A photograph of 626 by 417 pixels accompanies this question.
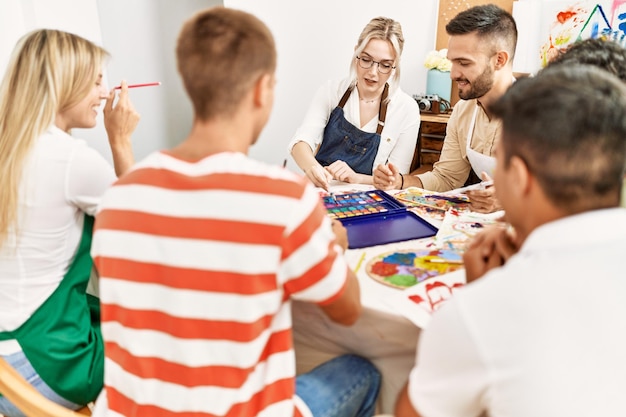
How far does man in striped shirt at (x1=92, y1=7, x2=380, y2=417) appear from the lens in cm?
74

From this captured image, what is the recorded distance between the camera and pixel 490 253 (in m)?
0.93

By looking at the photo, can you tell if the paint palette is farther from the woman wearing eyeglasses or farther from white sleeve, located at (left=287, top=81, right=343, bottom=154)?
white sleeve, located at (left=287, top=81, right=343, bottom=154)

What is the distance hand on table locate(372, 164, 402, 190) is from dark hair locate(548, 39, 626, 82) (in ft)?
2.00

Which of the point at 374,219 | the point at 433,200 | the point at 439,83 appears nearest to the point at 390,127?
the point at 439,83

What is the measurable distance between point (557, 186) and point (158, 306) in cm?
64

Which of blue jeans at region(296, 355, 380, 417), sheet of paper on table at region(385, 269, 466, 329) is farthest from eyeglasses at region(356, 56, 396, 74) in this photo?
blue jeans at region(296, 355, 380, 417)

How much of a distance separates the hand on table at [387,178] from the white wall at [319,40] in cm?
149

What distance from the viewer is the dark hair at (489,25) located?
1.85 meters

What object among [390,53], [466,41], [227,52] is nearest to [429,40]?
[390,53]

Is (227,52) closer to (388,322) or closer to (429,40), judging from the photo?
(388,322)

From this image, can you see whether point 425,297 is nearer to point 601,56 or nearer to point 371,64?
point 601,56

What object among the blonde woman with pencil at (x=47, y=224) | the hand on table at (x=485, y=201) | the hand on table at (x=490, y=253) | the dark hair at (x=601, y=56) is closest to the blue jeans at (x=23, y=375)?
the blonde woman with pencil at (x=47, y=224)

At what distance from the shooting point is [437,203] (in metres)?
1.55

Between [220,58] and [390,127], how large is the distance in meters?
1.60
